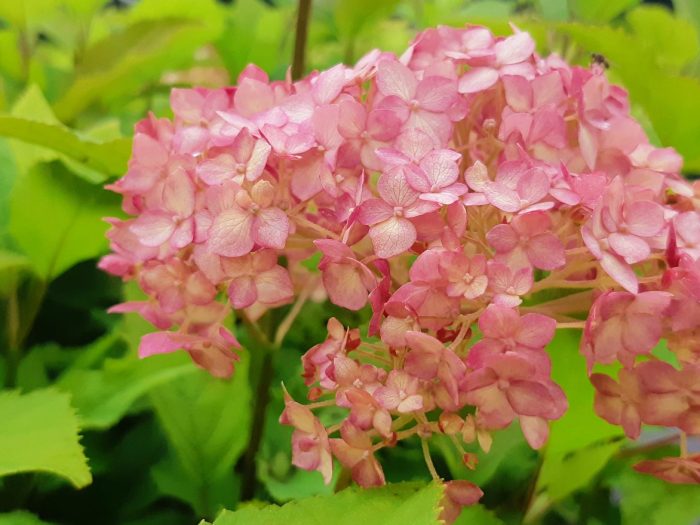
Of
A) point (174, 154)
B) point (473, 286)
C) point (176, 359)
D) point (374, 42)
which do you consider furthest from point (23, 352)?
point (374, 42)

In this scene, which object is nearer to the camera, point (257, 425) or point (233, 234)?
point (233, 234)

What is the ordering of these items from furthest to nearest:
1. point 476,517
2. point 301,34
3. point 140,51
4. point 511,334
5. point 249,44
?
point 249,44 → point 140,51 → point 301,34 → point 476,517 → point 511,334

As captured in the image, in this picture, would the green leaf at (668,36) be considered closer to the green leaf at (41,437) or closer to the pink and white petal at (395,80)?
the pink and white petal at (395,80)

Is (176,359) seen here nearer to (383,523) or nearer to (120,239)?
(120,239)

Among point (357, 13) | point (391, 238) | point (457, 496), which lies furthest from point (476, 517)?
point (357, 13)

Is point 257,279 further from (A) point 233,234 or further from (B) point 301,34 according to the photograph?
(B) point 301,34

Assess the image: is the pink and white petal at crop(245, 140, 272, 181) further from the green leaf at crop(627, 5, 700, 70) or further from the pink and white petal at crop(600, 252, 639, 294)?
the green leaf at crop(627, 5, 700, 70)
